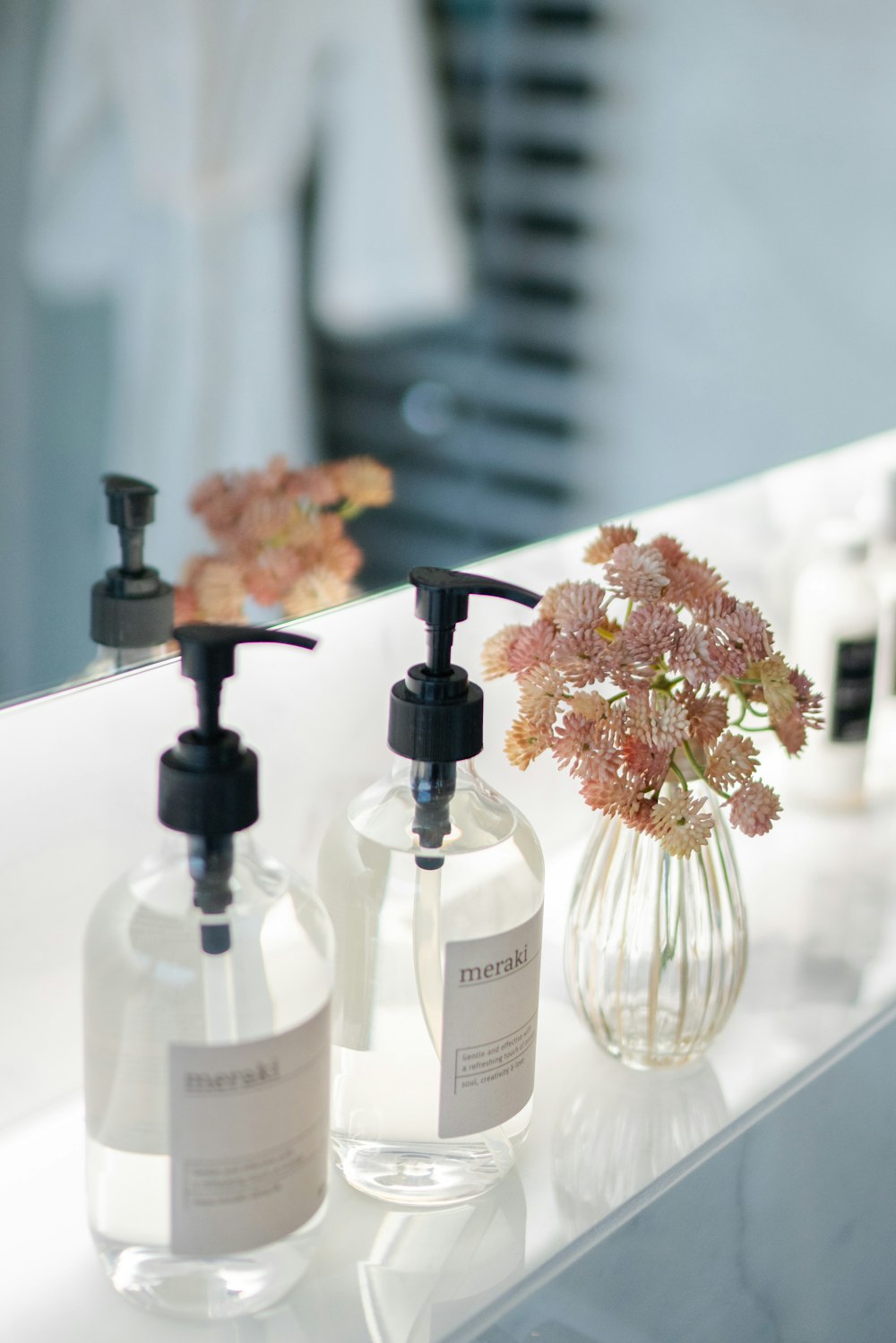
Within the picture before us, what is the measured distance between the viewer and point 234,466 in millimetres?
643

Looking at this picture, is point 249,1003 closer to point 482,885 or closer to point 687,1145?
point 482,885

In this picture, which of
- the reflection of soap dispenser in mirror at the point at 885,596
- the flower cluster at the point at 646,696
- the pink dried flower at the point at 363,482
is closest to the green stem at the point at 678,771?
the flower cluster at the point at 646,696

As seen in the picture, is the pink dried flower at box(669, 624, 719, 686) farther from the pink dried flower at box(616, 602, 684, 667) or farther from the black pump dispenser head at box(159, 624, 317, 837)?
the black pump dispenser head at box(159, 624, 317, 837)

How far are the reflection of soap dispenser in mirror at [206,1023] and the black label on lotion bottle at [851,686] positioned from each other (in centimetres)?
43

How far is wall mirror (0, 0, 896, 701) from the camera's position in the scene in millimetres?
596

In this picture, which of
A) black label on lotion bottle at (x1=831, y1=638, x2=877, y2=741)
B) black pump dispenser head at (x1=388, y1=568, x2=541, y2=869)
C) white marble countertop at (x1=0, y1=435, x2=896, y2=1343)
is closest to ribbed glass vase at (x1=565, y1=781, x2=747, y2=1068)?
white marble countertop at (x1=0, y1=435, x2=896, y2=1343)

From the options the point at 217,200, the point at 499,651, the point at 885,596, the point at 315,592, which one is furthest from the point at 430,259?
the point at 499,651

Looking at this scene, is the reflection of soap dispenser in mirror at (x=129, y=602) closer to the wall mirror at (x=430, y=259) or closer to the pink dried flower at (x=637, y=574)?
the wall mirror at (x=430, y=259)

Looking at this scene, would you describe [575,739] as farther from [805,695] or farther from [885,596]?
[885,596]

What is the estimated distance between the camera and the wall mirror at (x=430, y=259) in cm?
60

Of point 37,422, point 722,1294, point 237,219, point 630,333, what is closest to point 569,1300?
point 722,1294

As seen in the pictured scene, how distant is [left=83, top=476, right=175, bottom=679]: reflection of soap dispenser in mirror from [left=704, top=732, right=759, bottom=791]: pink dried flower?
7.8 inches

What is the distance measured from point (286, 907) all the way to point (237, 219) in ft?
1.71

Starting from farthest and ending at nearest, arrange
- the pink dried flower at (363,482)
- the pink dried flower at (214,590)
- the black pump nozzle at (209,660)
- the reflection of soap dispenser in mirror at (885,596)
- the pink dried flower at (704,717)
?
the reflection of soap dispenser in mirror at (885,596) → the pink dried flower at (363,482) → the pink dried flower at (214,590) → the pink dried flower at (704,717) → the black pump nozzle at (209,660)
